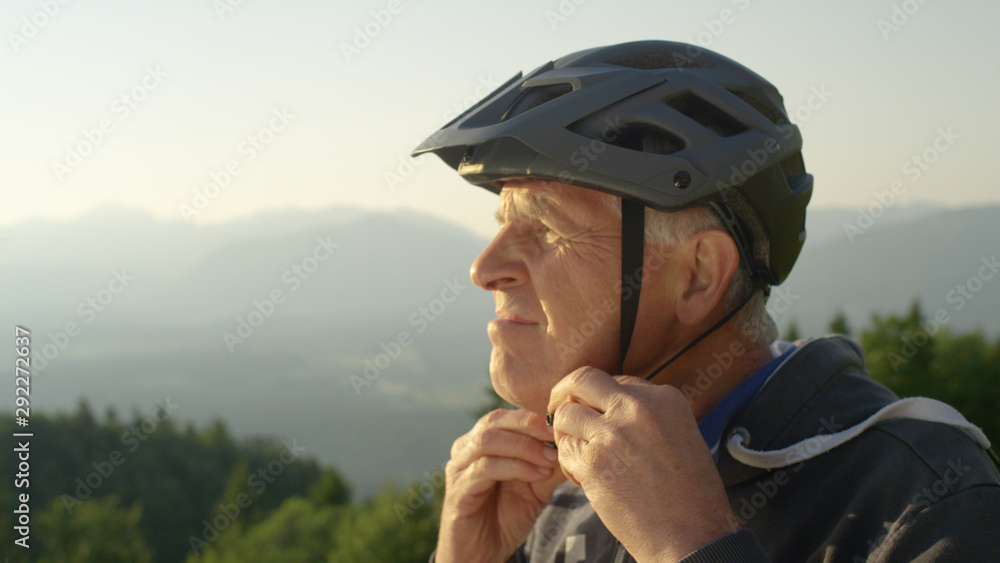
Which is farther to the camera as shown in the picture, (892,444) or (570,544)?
(570,544)

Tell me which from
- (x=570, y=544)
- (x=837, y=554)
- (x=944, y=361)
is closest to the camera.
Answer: (x=837, y=554)

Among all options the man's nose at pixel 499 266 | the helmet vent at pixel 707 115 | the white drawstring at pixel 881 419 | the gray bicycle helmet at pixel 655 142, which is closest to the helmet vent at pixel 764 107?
the gray bicycle helmet at pixel 655 142

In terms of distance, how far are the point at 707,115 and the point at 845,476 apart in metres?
1.38

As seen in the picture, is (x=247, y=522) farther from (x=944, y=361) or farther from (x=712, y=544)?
(x=712, y=544)

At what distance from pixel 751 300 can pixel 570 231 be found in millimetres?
839

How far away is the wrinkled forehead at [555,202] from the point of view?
2.44m

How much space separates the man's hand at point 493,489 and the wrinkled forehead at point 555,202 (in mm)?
818

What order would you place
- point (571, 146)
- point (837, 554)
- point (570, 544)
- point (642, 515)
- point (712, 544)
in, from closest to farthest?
point (712, 544)
point (642, 515)
point (837, 554)
point (571, 146)
point (570, 544)

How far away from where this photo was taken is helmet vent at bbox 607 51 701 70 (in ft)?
8.87

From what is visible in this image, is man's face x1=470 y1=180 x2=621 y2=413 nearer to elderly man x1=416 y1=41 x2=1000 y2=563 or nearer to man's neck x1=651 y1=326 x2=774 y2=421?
elderly man x1=416 y1=41 x2=1000 y2=563

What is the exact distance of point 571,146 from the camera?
7.73ft

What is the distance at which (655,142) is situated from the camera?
8.04 feet

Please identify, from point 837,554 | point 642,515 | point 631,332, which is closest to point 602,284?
point 631,332

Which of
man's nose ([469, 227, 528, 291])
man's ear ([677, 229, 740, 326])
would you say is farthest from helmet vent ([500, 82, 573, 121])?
man's ear ([677, 229, 740, 326])
